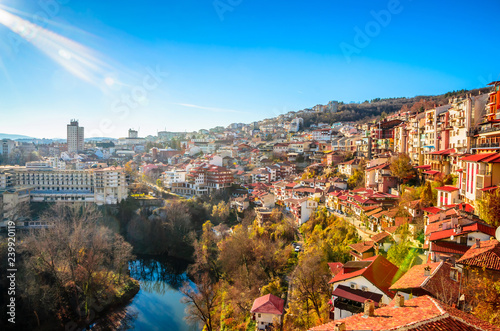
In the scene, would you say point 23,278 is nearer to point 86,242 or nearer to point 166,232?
point 86,242

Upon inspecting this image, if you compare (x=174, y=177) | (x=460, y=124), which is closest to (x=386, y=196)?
(x=460, y=124)

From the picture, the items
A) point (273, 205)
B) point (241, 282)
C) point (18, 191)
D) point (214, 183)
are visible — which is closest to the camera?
point (241, 282)

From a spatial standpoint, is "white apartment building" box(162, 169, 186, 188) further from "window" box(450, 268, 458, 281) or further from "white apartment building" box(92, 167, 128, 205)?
"window" box(450, 268, 458, 281)

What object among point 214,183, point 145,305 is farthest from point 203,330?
point 214,183

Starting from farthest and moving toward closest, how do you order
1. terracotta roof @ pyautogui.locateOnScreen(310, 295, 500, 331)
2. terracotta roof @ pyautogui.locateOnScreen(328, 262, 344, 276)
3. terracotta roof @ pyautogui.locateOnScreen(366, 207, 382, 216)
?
1. terracotta roof @ pyautogui.locateOnScreen(366, 207, 382, 216)
2. terracotta roof @ pyautogui.locateOnScreen(328, 262, 344, 276)
3. terracotta roof @ pyautogui.locateOnScreen(310, 295, 500, 331)

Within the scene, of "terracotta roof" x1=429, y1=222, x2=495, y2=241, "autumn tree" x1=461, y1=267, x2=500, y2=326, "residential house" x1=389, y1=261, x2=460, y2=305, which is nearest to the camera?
"autumn tree" x1=461, y1=267, x2=500, y2=326

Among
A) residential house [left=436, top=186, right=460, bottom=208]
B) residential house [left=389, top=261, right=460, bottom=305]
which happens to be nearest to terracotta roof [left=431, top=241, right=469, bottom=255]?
residential house [left=389, top=261, right=460, bottom=305]
